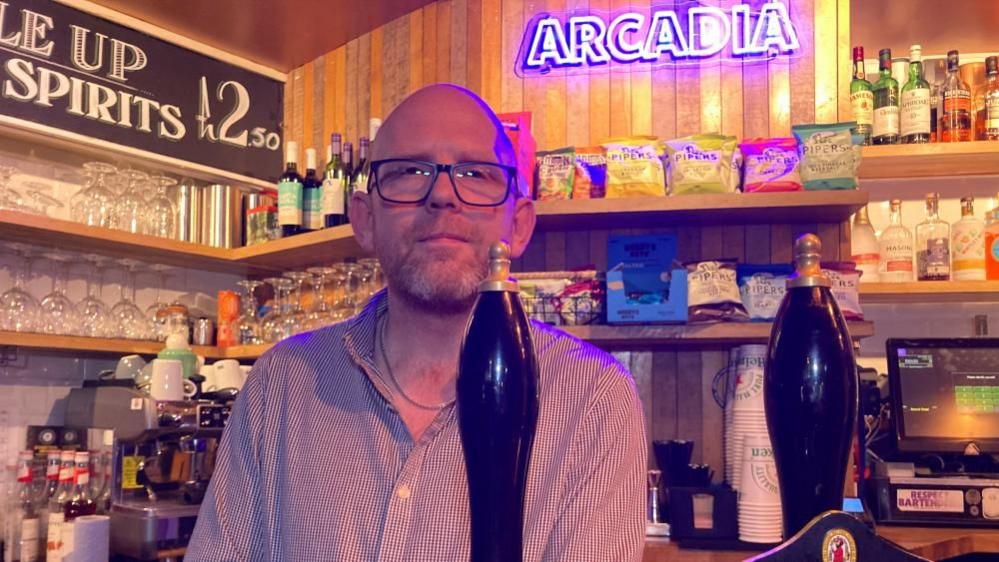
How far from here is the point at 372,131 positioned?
3047mm

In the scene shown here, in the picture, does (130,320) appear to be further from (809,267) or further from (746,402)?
(809,267)

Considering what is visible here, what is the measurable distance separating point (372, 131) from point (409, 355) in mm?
1841

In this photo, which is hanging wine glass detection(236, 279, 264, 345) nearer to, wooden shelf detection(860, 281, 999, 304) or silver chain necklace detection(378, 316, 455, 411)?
silver chain necklace detection(378, 316, 455, 411)

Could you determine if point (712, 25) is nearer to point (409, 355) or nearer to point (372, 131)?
point (372, 131)

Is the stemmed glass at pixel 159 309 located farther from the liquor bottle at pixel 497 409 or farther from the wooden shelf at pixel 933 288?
the liquor bottle at pixel 497 409

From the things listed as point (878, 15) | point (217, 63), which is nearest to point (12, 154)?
point (217, 63)

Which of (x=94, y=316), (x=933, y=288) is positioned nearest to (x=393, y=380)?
(x=94, y=316)

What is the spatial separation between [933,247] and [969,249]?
113mm

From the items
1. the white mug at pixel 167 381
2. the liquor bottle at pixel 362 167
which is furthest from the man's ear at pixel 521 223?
the white mug at pixel 167 381

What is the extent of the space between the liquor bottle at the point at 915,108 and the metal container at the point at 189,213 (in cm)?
260

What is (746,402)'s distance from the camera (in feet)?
7.52

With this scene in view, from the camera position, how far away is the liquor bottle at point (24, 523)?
2684 millimetres

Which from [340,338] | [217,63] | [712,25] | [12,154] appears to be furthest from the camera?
[217,63]

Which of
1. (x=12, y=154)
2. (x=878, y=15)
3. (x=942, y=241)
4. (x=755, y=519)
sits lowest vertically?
(x=755, y=519)
